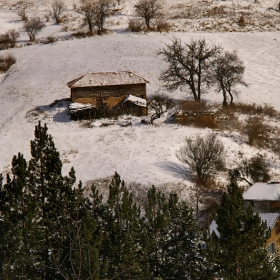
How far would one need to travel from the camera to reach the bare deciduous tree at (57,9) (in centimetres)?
8906

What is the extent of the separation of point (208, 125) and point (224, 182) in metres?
10.9

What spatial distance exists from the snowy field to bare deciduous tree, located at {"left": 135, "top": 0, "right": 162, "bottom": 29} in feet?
12.9

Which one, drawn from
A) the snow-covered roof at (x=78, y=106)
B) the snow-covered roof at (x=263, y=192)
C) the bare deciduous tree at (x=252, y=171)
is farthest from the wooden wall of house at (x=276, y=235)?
the snow-covered roof at (x=78, y=106)

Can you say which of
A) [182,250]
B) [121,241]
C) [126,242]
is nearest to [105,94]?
[182,250]

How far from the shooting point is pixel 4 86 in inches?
2677

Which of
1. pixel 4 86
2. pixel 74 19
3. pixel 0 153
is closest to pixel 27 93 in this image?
pixel 4 86

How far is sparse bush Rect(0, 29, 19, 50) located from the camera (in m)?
81.0

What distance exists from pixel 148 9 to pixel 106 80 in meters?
29.1

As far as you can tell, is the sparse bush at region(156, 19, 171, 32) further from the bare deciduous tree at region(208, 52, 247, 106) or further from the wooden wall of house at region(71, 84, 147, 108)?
the wooden wall of house at region(71, 84, 147, 108)

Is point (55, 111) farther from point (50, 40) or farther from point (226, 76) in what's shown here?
point (50, 40)

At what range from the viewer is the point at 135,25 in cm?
8375

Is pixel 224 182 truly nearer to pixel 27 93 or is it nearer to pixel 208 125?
pixel 208 125

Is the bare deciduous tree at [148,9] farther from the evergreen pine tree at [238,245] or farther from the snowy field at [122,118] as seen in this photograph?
the evergreen pine tree at [238,245]

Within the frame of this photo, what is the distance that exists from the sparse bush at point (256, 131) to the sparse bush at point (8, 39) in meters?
38.2
